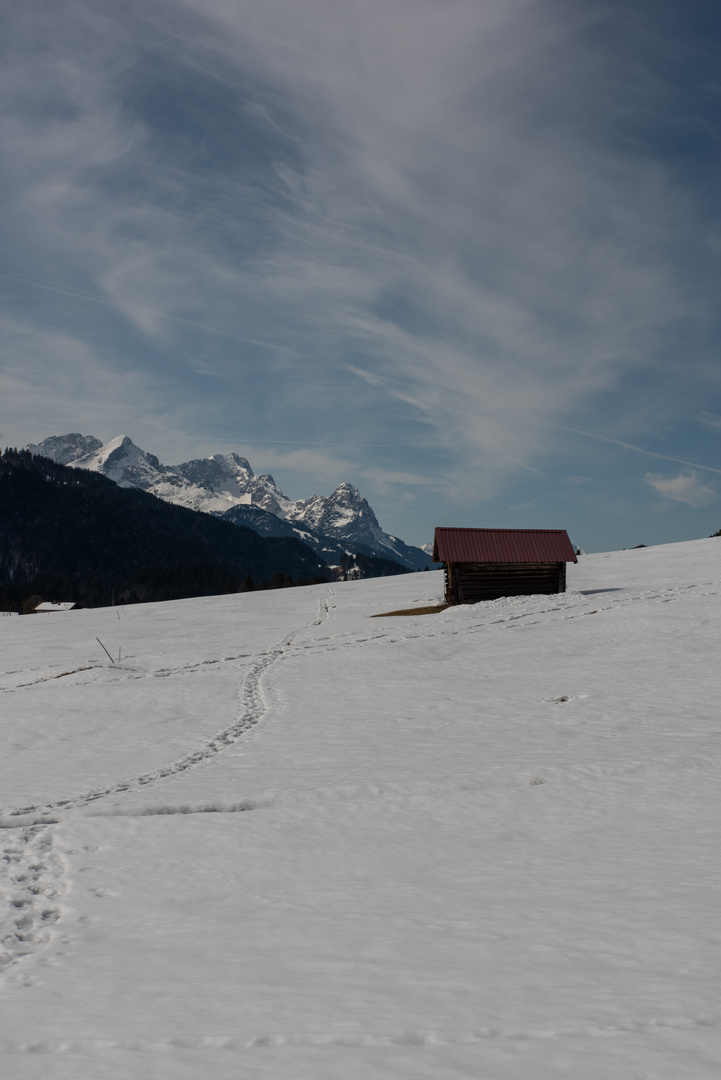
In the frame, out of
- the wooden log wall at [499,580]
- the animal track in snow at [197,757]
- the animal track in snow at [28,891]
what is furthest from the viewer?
the wooden log wall at [499,580]

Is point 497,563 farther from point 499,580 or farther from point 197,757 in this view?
point 197,757

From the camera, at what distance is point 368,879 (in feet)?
26.6

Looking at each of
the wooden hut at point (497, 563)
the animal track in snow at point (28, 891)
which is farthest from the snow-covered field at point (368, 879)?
the wooden hut at point (497, 563)

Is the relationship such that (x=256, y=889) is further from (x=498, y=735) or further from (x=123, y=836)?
(x=498, y=735)

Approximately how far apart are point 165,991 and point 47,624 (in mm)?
46692

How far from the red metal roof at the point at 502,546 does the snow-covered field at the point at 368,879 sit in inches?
779

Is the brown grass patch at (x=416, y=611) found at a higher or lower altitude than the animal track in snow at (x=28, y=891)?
higher

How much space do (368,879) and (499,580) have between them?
1432 inches

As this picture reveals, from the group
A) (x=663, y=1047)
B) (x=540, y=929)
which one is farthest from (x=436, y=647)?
(x=663, y=1047)

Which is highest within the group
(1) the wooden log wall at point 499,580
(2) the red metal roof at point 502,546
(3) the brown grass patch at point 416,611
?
(2) the red metal roof at point 502,546

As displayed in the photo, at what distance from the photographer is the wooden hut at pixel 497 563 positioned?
140 ft

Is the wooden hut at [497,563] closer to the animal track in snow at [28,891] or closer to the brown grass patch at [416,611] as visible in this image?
the brown grass patch at [416,611]

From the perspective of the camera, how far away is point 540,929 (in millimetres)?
6332

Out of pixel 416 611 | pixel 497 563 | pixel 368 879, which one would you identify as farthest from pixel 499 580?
pixel 368 879
